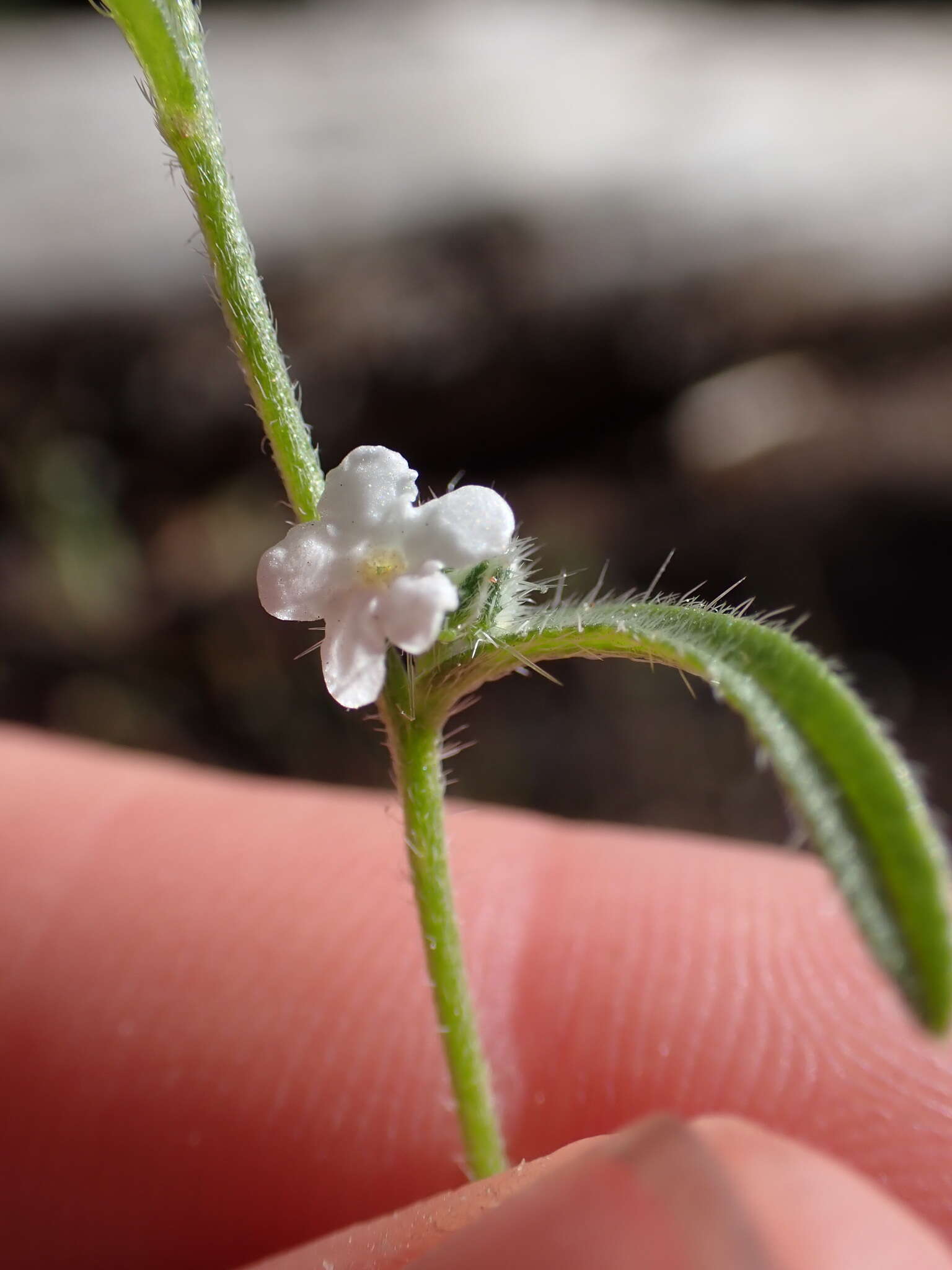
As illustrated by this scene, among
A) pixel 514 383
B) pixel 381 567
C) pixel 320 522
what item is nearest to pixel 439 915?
pixel 381 567

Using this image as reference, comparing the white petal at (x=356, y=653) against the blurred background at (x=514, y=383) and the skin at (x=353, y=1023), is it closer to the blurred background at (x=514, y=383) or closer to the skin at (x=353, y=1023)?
the skin at (x=353, y=1023)

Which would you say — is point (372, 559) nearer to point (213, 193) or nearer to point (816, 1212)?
point (213, 193)

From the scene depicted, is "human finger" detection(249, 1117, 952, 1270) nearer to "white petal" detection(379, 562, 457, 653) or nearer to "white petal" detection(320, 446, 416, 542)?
"white petal" detection(379, 562, 457, 653)

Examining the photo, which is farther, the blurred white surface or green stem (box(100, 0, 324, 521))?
the blurred white surface

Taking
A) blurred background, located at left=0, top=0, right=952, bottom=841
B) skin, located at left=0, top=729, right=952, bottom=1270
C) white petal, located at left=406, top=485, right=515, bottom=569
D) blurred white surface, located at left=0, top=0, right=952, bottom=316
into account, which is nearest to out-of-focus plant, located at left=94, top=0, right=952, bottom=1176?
white petal, located at left=406, top=485, right=515, bottom=569

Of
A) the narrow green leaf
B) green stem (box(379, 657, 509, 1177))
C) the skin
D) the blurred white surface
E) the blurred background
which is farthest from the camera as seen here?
the blurred white surface

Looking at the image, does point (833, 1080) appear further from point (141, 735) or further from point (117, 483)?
point (117, 483)

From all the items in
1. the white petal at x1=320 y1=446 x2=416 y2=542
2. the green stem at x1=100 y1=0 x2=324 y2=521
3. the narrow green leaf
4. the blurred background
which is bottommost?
the narrow green leaf
